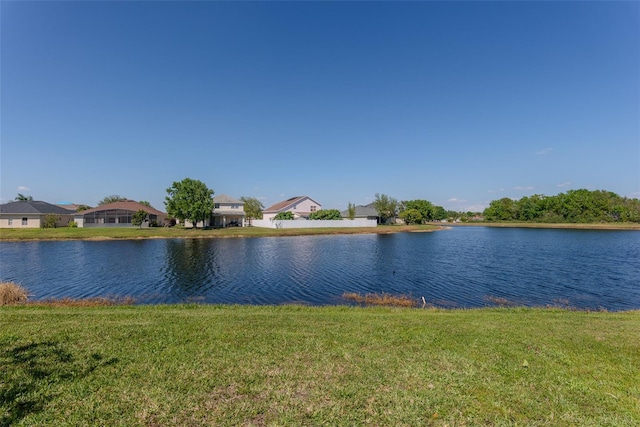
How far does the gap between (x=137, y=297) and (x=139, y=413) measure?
1294 centimetres

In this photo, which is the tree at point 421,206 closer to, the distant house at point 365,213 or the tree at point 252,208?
the distant house at point 365,213

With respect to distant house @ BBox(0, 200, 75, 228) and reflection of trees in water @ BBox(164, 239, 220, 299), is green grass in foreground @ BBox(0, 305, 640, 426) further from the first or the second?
distant house @ BBox(0, 200, 75, 228)

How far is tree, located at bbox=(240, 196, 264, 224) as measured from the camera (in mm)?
74494

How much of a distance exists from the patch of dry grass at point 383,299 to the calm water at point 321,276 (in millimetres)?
730

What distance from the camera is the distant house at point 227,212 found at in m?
64.1

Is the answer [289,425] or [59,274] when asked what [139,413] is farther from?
[59,274]

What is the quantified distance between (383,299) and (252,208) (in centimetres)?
6541

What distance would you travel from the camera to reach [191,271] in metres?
20.8

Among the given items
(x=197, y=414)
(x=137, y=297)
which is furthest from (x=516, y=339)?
(x=137, y=297)

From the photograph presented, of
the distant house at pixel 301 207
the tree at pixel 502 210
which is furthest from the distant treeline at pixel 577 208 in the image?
the distant house at pixel 301 207

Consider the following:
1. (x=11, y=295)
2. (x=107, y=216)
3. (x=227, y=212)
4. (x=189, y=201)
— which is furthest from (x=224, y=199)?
(x=11, y=295)

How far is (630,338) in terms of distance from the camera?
6.87 m

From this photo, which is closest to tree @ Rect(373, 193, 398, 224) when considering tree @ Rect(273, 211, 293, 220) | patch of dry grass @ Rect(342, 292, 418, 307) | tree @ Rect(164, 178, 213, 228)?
tree @ Rect(273, 211, 293, 220)

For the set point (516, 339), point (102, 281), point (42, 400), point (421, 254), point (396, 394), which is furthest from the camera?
point (421, 254)
